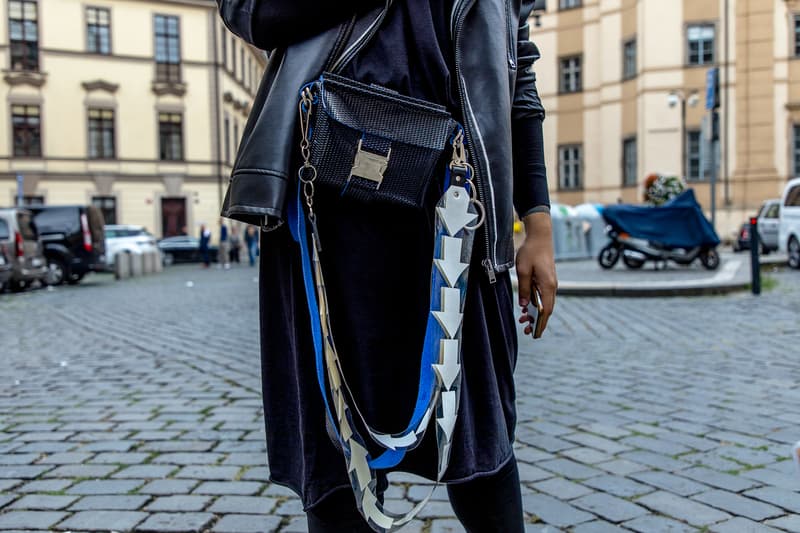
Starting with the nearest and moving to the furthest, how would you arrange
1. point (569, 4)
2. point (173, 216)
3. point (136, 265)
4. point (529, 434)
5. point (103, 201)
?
point (529, 434) < point (136, 265) < point (569, 4) < point (103, 201) < point (173, 216)

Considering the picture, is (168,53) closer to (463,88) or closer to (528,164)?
(528,164)

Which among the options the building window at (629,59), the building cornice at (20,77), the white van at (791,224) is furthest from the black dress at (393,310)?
the building cornice at (20,77)

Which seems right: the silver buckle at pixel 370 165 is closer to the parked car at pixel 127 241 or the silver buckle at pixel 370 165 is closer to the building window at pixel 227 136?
the parked car at pixel 127 241

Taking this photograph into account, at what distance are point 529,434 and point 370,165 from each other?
2.66 m

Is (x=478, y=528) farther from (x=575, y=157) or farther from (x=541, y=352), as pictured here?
(x=575, y=157)

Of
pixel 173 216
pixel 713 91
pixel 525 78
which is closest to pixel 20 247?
pixel 713 91

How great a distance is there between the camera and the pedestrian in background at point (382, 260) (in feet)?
4.57

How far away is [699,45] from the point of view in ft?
99.1

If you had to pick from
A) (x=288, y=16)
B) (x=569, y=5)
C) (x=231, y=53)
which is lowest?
(x=288, y=16)

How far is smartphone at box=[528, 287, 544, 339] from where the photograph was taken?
5.24 ft

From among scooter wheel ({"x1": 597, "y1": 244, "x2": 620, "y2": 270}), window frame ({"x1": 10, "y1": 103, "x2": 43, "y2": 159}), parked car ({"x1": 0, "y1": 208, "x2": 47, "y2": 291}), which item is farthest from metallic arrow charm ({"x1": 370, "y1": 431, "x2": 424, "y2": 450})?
window frame ({"x1": 10, "y1": 103, "x2": 43, "y2": 159})

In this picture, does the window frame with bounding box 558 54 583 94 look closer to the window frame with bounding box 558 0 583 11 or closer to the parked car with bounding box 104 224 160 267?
the window frame with bounding box 558 0 583 11

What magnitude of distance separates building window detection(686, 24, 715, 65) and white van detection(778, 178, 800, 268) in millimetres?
14231

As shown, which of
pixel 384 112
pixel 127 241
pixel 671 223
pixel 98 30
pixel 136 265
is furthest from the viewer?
pixel 98 30
